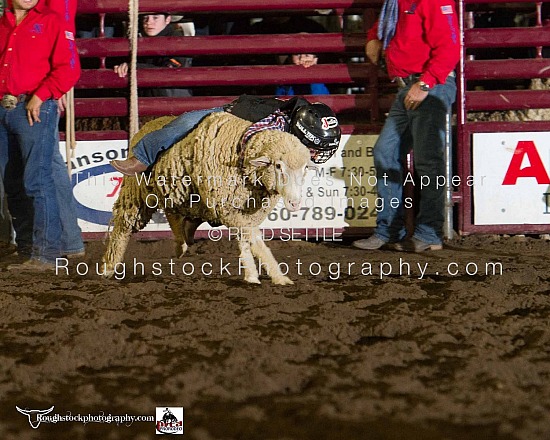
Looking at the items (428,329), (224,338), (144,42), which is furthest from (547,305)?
(144,42)

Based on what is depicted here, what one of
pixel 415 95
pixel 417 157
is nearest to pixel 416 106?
pixel 415 95

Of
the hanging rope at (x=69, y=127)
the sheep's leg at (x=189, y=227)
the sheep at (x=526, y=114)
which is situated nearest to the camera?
the sheep's leg at (x=189, y=227)

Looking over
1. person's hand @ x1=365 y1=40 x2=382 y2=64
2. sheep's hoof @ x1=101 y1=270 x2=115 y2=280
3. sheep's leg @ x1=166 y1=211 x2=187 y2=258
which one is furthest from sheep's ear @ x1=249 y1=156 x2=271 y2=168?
person's hand @ x1=365 y1=40 x2=382 y2=64

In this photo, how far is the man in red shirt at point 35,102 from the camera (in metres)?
4.99

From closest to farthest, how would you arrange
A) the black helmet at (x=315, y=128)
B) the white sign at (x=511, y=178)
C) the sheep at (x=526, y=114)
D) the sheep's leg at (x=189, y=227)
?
1. the black helmet at (x=315, y=128)
2. the sheep's leg at (x=189, y=227)
3. the white sign at (x=511, y=178)
4. the sheep at (x=526, y=114)

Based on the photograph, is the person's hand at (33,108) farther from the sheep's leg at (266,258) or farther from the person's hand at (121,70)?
the sheep's leg at (266,258)

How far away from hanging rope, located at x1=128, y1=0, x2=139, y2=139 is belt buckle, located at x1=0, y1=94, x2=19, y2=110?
111 centimetres

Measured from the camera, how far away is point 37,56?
16.4 feet

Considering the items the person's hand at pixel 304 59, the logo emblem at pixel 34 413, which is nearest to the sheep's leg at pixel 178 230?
the person's hand at pixel 304 59

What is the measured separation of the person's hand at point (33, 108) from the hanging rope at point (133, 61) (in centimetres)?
104

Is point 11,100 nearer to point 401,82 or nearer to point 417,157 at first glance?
point 401,82

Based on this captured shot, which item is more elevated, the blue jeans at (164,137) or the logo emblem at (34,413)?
the blue jeans at (164,137)

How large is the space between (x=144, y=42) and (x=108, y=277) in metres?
2.25

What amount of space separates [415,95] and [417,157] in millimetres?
448
